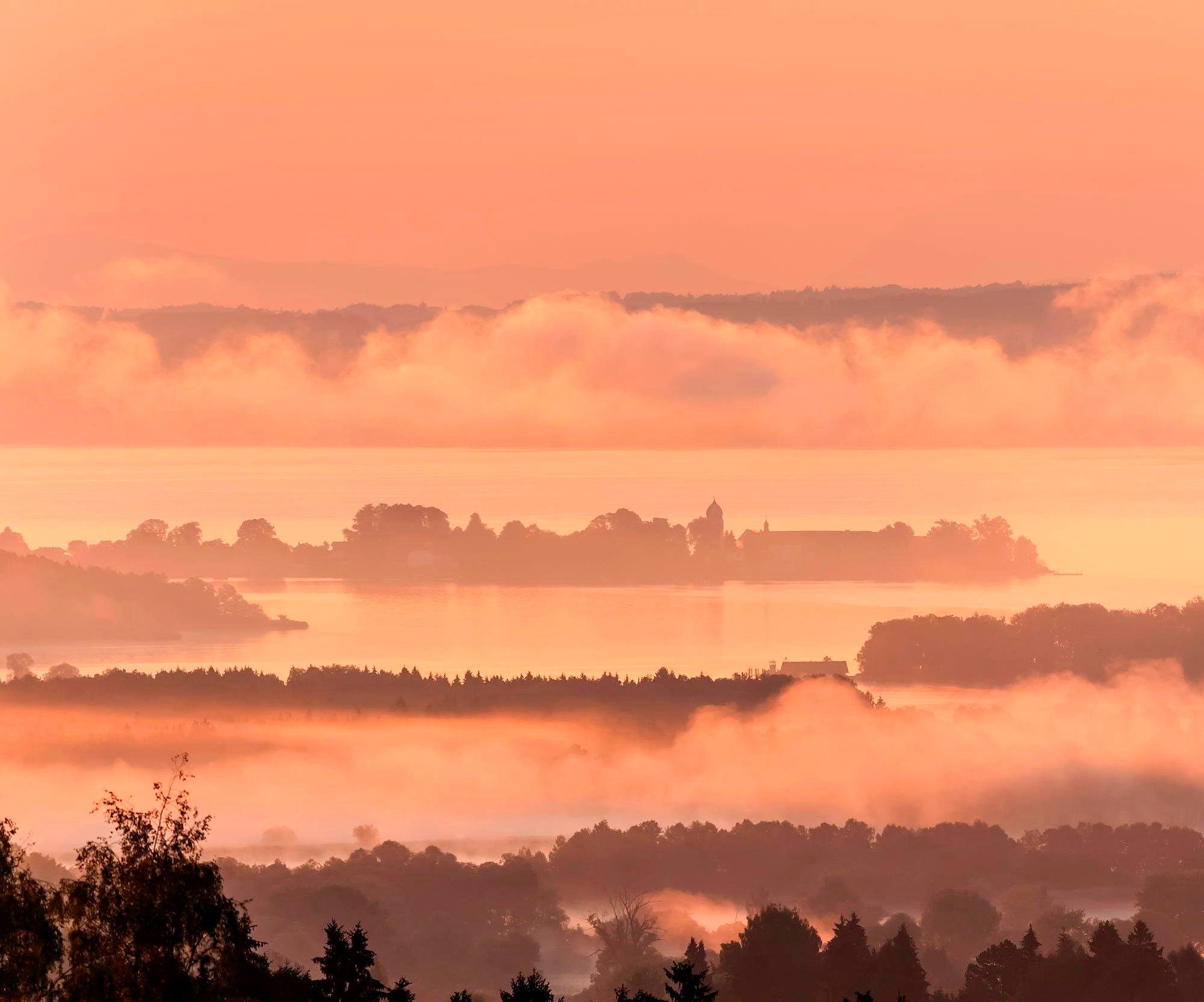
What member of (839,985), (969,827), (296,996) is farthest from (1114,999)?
(969,827)

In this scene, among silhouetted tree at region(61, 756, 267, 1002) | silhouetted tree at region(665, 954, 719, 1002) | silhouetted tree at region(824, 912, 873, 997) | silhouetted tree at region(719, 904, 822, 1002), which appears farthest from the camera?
silhouetted tree at region(719, 904, 822, 1002)

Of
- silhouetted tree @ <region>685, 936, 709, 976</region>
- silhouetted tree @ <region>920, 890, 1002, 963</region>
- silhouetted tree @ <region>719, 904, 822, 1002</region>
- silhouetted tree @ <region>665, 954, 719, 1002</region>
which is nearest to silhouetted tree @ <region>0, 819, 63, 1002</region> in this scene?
silhouetted tree @ <region>665, 954, 719, 1002</region>

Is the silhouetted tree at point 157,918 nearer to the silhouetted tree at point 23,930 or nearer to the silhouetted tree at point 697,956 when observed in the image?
the silhouetted tree at point 23,930

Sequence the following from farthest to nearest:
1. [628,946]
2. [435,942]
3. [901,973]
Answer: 1. [435,942]
2. [628,946]
3. [901,973]

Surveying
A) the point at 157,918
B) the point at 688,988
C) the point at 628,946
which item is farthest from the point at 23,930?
the point at 628,946

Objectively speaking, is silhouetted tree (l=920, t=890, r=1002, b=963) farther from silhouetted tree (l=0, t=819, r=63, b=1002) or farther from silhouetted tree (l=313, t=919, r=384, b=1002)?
silhouetted tree (l=0, t=819, r=63, b=1002)

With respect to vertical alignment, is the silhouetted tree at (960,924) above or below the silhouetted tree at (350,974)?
above

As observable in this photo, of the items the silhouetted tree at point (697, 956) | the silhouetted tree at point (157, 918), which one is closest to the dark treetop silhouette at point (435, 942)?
the silhouetted tree at point (157, 918)

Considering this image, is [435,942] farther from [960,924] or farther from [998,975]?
[998,975]

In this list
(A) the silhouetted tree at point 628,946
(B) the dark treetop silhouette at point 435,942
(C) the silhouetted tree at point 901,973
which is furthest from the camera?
(A) the silhouetted tree at point 628,946

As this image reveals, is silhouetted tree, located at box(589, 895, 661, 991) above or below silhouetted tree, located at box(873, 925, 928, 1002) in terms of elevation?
above

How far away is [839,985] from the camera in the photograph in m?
78.5

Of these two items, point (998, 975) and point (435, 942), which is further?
point (435, 942)

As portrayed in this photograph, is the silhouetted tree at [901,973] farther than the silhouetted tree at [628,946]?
No
